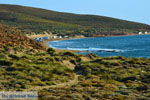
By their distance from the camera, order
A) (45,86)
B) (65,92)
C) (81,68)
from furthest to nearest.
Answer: (81,68), (45,86), (65,92)

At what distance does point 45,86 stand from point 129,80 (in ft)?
25.5

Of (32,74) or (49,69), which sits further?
(49,69)

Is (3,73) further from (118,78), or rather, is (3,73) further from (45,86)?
(118,78)

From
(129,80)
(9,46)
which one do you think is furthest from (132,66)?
(9,46)

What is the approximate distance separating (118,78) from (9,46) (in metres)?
24.4

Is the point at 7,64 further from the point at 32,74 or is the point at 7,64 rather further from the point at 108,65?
the point at 108,65

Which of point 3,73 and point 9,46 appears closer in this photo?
point 3,73

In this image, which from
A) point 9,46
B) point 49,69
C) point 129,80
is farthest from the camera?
point 9,46

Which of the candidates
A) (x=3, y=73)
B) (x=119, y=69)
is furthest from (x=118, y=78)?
(x=3, y=73)

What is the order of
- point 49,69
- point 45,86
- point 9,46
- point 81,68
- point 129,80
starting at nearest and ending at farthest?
1. point 45,86
2. point 129,80
3. point 49,69
4. point 81,68
5. point 9,46

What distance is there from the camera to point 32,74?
31953mm

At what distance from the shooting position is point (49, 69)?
115 ft

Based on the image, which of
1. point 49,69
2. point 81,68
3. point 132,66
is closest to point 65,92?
point 49,69

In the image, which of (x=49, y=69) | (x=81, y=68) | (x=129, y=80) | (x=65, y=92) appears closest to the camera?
(x=65, y=92)
